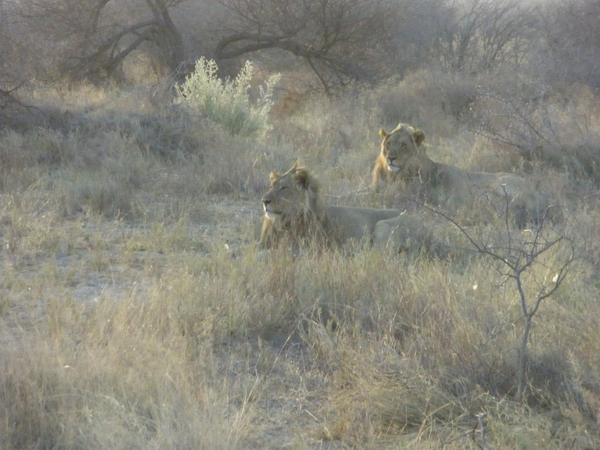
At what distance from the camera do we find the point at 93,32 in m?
19.4

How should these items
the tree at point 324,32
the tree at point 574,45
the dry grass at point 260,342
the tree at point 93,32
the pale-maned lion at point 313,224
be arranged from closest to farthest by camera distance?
the dry grass at point 260,342 < the pale-maned lion at point 313,224 < the tree at point 93,32 < the tree at point 324,32 < the tree at point 574,45

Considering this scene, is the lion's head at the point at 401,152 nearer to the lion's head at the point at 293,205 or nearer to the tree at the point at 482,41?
the lion's head at the point at 293,205

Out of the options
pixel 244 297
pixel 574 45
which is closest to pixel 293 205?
pixel 244 297

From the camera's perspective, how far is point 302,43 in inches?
786

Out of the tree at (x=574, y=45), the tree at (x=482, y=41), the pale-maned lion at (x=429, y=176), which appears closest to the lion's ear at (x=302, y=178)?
the pale-maned lion at (x=429, y=176)

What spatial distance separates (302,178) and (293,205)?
253mm

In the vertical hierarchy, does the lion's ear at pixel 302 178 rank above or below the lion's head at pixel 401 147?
below

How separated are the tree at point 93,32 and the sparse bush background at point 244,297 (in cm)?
448

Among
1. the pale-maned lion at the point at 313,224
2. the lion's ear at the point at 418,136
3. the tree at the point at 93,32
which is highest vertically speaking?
the tree at the point at 93,32

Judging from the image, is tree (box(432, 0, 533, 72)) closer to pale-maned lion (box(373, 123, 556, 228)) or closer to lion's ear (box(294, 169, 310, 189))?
pale-maned lion (box(373, 123, 556, 228))

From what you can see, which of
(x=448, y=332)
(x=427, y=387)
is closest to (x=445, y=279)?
(x=448, y=332)

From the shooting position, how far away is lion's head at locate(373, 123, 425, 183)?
31.1 feet

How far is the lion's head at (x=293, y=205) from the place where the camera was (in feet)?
22.7

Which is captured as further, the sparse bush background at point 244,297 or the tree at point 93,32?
the tree at point 93,32
